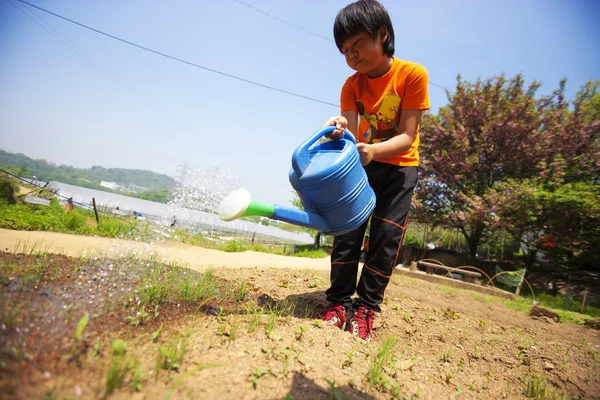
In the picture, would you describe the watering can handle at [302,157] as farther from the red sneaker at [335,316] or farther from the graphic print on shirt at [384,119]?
the red sneaker at [335,316]

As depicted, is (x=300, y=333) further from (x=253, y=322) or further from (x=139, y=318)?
(x=139, y=318)

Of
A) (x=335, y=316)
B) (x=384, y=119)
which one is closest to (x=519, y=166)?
(x=384, y=119)

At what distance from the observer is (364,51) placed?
171 centimetres

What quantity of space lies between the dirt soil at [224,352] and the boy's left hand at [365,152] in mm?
927

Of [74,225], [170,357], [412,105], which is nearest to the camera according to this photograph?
[170,357]

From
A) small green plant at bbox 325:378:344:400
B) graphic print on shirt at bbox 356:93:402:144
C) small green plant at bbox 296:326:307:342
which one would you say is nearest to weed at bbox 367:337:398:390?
small green plant at bbox 325:378:344:400

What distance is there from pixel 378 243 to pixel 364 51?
115cm

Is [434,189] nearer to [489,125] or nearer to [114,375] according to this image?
[489,125]

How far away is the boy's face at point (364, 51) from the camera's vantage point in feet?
5.52

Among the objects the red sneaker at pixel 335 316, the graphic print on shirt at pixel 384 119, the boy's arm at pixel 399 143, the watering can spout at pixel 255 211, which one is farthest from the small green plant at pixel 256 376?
the graphic print on shirt at pixel 384 119

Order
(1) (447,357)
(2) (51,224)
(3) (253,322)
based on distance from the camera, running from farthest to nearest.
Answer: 1. (2) (51,224)
2. (1) (447,357)
3. (3) (253,322)

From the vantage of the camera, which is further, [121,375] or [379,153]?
[379,153]

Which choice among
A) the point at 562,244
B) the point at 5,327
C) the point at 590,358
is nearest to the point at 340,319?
the point at 5,327

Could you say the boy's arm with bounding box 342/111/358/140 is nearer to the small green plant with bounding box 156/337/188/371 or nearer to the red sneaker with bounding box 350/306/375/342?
the red sneaker with bounding box 350/306/375/342
